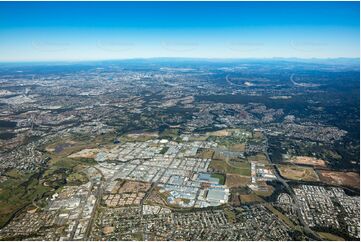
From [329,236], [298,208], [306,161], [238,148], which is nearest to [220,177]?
[298,208]

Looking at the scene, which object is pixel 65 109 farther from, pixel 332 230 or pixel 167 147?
pixel 332 230

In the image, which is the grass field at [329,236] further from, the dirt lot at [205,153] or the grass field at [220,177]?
the dirt lot at [205,153]

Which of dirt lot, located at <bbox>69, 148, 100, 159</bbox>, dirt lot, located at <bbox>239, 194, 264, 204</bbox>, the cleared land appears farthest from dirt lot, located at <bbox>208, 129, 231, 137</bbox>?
dirt lot, located at <bbox>239, 194, 264, 204</bbox>

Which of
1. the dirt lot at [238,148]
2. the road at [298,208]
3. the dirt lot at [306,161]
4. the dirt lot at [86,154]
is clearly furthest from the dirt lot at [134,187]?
the dirt lot at [306,161]

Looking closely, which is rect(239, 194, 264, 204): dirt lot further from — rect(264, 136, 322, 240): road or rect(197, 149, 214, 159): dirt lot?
rect(197, 149, 214, 159): dirt lot

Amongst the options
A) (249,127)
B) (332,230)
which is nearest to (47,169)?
(332,230)

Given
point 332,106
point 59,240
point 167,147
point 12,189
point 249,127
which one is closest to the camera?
point 59,240
